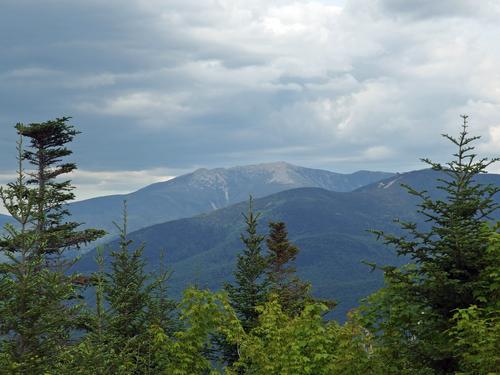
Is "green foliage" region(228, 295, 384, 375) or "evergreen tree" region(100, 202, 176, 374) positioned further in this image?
"evergreen tree" region(100, 202, 176, 374)

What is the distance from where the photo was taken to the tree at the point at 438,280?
15070 mm

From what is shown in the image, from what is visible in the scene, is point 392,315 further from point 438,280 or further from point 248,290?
point 248,290

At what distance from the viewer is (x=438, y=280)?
49.6 feet

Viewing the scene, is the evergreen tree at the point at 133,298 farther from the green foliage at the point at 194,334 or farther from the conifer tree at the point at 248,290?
the green foliage at the point at 194,334

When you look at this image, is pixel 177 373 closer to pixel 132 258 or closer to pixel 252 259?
pixel 132 258

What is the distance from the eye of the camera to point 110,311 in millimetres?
18906

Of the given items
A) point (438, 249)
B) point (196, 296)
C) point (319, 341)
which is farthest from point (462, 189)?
point (196, 296)

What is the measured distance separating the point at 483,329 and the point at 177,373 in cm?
1152

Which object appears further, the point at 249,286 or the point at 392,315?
the point at 249,286

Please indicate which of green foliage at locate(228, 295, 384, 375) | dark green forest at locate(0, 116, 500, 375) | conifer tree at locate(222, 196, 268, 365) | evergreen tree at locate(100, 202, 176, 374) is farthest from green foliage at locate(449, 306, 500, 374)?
conifer tree at locate(222, 196, 268, 365)

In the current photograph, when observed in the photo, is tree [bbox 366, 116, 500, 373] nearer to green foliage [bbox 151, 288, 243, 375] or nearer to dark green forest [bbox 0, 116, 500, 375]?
dark green forest [bbox 0, 116, 500, 375]

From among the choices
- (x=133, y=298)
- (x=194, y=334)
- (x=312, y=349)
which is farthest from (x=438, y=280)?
(x=133, y=298)

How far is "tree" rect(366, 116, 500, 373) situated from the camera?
15070 millimetres

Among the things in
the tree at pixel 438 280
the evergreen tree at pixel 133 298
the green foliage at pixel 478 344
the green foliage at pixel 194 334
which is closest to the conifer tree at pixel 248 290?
the evergreen tree at pixel 133 298
